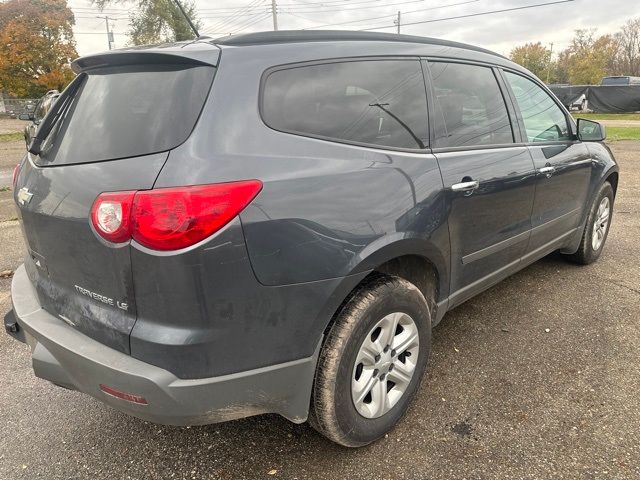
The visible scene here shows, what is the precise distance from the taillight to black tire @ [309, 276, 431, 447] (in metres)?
0.68

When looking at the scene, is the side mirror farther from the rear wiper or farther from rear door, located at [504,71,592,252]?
the rear wiper

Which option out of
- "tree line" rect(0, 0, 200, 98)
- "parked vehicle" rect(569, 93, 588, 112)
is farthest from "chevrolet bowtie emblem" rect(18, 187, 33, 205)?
"tree line" rect(0, 0, 200, 98)

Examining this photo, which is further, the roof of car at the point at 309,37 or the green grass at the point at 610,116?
the green grass at the point at 610,116

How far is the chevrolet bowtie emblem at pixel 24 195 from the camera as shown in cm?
212

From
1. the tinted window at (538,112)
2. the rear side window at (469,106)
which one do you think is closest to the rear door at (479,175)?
the rear side window at (469,106)

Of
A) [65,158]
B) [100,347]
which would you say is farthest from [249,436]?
[65,158]

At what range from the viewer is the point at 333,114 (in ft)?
6.72

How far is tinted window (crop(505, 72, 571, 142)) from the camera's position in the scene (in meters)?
3.29

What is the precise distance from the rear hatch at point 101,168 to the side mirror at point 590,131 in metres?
3.22

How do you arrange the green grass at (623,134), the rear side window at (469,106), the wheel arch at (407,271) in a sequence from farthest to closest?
the green grass at (623,134), the rear side window at (469,106), the wheel arch at (407,271)

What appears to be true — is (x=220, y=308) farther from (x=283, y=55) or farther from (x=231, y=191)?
(x=283, y=55)

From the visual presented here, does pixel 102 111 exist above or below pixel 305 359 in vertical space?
above

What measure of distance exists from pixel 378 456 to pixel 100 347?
4.17 feet

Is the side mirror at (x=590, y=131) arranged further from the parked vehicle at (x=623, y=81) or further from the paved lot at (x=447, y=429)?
the parked vehicle at (x=623, y=81)
